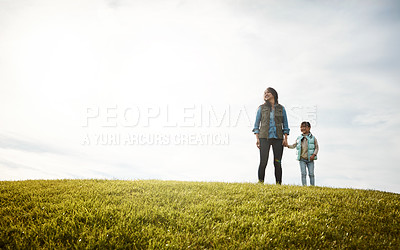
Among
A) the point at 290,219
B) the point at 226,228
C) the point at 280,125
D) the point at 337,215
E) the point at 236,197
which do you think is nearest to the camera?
the point at 226,228

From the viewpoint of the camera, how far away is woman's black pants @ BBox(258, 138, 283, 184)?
964 cm

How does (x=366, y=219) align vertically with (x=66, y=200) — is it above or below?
below

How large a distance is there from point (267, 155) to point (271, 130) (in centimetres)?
102

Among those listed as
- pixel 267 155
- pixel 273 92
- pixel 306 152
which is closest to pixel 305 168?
pixel 306 152

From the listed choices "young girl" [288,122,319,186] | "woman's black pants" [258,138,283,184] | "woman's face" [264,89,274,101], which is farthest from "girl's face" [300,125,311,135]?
"woman's face" [264,89,274,101]

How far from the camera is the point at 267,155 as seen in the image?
9688mm

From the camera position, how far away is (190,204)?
665cm

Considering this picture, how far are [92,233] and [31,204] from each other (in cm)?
269

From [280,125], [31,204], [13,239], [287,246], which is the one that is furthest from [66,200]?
[280,125]

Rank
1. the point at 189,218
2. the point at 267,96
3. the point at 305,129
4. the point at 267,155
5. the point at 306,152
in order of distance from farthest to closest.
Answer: the point at 305,129 → the point at 306,152 → the point at 267,96 → the point at 267,155 → the point at 189,218

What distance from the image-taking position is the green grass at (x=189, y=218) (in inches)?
199

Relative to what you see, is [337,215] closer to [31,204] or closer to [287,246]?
[287,246]

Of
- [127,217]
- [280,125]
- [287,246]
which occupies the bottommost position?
[287,246]

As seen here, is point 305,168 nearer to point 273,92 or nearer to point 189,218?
point 273,92
